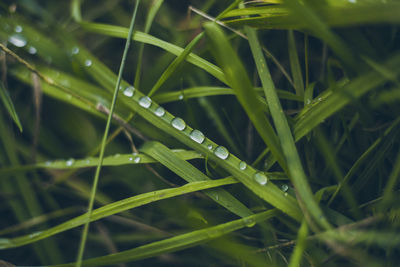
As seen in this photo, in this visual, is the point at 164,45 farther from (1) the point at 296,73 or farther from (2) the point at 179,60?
(1) the point at 296,73

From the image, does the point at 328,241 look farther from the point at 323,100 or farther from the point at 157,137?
the point at 157,137

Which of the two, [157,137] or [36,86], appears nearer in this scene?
[157,137]

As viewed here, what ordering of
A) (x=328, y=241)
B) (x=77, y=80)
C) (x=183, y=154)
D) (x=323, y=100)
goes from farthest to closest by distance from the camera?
1. (x=77, y=80)
2. (x=183, y=154)
3. (x=323, y=100)
4. (x=328, y=241)

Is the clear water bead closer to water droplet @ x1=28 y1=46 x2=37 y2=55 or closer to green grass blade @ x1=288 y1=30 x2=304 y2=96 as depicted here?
water droplet @ x1=28 y1=46 x2=37 y2=55

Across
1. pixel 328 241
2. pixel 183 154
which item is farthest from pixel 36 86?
pixel 328 241

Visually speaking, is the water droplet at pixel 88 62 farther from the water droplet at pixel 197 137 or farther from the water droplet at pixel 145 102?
the water droplet at pixel 197 137

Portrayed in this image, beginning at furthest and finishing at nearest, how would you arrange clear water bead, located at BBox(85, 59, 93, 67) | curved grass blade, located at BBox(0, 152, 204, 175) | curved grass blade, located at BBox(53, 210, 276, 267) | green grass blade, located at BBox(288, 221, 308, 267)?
clear water bead, located at BBox(85, 59, 93, 67)
curved grass blade, located at BBox(0, 152, 204, 175)
curved grass blade, located at BBox(53, 210, 276, 267)
green grass blade, located at BBox(288, 221, 308, 267)

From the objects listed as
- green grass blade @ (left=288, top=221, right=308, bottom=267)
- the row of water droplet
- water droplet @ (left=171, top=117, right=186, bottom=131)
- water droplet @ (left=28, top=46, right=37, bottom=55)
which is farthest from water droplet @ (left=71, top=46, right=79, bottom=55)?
green grass blade @ (left=288, top=221, right=308, bottom=267)
